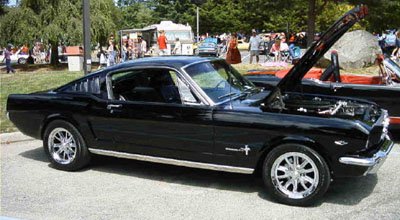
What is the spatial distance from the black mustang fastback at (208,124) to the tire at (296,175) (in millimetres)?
10

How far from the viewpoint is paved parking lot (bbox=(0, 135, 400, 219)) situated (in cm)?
460

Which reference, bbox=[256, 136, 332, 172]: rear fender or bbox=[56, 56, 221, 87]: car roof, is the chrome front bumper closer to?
bbox=[256, 136, 332, 172]: rear fender

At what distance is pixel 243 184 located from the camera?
5.50 metres

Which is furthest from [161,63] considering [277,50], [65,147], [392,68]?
[277,50]

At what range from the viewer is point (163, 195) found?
17.0 feet

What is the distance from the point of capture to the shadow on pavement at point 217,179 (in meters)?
5.07

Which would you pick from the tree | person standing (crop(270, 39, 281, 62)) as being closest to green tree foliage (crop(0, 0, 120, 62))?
the tree

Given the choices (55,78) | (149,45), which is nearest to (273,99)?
(55,78)

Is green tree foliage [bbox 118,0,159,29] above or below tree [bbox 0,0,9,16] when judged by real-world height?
above

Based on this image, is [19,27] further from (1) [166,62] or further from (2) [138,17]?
(2) [138,17]

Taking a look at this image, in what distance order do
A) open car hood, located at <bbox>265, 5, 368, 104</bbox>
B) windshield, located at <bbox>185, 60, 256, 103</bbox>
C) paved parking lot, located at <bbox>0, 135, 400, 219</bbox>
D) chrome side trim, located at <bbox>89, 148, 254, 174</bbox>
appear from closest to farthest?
paved parking lot, located at <bbox>0, 135, 400, 219</bbox>
chrome side trim, located at <bbox>89, 148, 254, 174</bbox>
open car hood, located at <bbox>265, 5, 368, 104</bbox>
windshield, located at <bbox>185, 60, 256, 103</bbox>

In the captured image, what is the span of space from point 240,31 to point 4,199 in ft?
186

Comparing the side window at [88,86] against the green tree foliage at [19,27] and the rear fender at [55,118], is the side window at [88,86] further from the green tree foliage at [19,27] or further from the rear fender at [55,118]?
the green tree foliage at [19,27]

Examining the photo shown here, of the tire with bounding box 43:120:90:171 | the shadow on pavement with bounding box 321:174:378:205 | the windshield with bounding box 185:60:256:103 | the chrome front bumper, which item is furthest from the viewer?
the tire with bounding box 43:120:90:171
